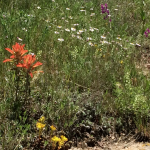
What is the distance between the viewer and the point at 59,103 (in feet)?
7.45

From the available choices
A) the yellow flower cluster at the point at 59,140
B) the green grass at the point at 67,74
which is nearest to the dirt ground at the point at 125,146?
the green grass at the point at 67,74

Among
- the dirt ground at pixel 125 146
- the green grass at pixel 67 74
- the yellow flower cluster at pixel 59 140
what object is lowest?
the dirt ground at pixel 125 146

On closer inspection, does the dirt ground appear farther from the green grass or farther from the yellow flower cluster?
the yellow flower cluster

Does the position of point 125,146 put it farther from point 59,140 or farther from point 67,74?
point 67,74

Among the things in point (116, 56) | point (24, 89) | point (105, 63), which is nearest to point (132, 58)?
point (116, 56)

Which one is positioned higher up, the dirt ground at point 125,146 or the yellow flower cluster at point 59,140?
the yellow flower cluster at point 59,140

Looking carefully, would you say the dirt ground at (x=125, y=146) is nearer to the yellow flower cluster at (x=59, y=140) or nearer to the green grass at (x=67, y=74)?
the green grass at (x=67, y=74)

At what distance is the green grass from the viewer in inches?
85.1

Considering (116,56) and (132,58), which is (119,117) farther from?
(132,58)

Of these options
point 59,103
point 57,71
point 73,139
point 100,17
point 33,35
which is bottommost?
point 73,139

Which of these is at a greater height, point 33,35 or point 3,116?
point 33,35

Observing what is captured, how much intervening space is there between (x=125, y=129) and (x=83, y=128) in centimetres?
45

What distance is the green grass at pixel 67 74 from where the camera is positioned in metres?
2.16

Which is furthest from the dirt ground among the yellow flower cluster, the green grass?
the yellow flower cluster
